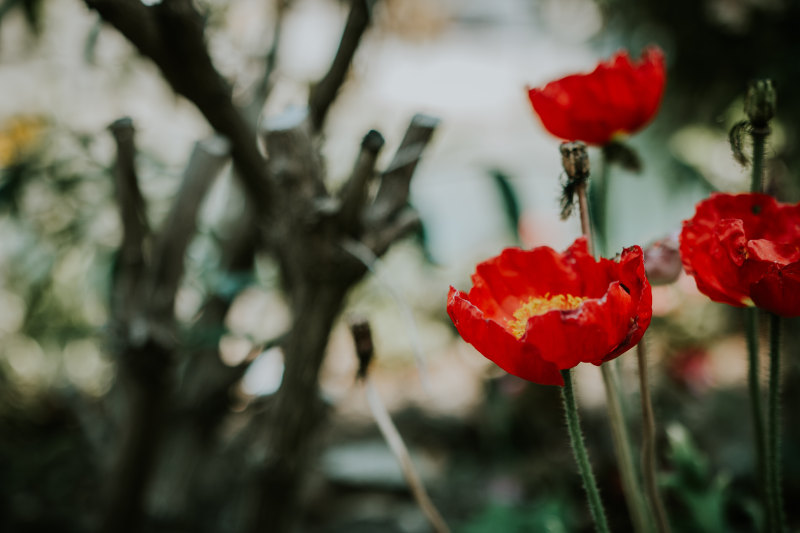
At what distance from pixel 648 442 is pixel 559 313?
0.17 m

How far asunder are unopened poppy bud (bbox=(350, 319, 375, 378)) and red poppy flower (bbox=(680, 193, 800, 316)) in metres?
0.31

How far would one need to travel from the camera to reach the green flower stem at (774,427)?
1.53ft

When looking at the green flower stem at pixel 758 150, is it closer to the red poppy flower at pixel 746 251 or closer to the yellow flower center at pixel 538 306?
the red poppy flower at pixel 746 251

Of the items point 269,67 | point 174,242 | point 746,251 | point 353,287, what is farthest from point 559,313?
point 269,67

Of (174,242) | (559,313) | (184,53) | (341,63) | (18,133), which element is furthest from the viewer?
(18,133)

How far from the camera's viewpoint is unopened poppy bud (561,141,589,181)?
459 millimetres

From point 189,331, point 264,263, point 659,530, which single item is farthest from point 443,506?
point 659,530

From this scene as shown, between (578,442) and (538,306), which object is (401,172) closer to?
(538,306)

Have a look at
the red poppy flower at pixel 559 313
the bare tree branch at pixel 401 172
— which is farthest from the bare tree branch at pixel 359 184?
the red poppy flower at pixel 559 313

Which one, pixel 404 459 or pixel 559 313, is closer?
pixel 559 313

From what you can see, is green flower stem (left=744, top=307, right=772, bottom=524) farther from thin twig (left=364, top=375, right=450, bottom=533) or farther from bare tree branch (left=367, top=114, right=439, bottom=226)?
bare tree branch (left=367, top=114, right=439, bottom=226)

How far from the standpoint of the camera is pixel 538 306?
511mm

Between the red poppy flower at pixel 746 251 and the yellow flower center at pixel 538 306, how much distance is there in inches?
3.7

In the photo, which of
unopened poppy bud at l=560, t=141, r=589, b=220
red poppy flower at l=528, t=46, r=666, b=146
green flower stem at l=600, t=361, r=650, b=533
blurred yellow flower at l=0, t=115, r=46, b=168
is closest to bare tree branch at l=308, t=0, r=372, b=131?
red poppy flower at l=528, t=46, r=666, b=146
